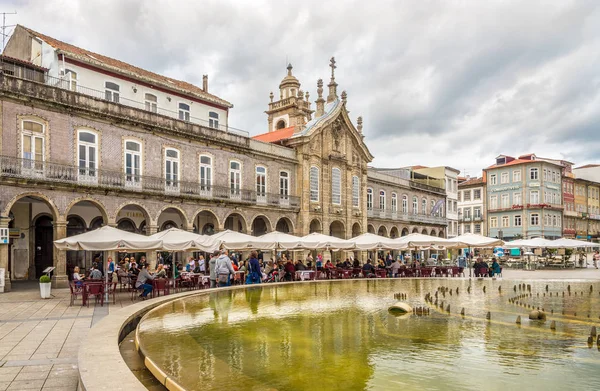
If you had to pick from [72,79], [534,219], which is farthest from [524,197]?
[72,79]

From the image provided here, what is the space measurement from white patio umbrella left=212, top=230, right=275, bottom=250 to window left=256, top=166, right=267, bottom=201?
10.8 meters

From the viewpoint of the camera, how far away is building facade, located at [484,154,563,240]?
6400cm

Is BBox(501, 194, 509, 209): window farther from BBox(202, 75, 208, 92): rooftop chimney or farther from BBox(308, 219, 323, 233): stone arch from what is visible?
BBox(202, 75, 208, 92): rooftop chimney

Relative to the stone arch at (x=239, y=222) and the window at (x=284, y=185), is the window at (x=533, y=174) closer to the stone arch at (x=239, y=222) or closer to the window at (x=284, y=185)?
the window at (x=284, y=185)

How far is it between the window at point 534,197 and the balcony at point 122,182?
143 feet

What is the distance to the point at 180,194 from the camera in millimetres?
27406

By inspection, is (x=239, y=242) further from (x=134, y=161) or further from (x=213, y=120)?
(x=213, y=120)

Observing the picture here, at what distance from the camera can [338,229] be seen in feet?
130

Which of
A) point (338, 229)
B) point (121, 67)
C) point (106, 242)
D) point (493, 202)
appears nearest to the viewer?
point (106, 242)

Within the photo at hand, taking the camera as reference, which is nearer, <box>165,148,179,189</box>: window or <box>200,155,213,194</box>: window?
<box>165,148,179,189</box>: window

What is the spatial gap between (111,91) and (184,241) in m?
13.5

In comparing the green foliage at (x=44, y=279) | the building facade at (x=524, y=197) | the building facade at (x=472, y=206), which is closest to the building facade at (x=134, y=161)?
the green foliage at (x=44, y=279)

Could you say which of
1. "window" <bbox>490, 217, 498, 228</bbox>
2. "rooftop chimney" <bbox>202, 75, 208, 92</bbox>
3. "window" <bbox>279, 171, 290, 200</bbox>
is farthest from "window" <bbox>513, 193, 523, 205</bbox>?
"rooftop chimney" <bbox>202, 75, 208, 92</bbox>

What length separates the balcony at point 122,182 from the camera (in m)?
20.8
